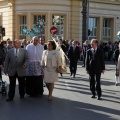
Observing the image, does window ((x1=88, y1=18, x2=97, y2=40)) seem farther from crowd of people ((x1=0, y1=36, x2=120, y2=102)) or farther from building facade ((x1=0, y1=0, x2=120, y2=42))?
crowd of people ((x1=0, y1=36, x2=120, y2=102))

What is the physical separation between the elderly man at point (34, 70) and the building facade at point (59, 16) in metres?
22.0

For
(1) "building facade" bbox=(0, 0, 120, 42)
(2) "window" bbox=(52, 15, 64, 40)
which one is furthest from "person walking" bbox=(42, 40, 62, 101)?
(2) "window" bbox=(52, 15, 64, 40)

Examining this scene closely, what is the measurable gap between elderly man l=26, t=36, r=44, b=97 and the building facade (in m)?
22.0

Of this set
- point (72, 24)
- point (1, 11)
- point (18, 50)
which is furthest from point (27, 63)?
point (1, 11)

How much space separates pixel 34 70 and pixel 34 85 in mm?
502

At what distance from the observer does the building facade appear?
33.0 metres

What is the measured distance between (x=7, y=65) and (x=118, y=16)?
2962cm

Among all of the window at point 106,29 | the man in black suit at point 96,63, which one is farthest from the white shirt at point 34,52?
the window at point 106,29

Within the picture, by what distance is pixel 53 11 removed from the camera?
33094mm

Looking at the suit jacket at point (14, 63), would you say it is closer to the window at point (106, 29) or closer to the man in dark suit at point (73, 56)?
the man in dark suit at point (73, 56)

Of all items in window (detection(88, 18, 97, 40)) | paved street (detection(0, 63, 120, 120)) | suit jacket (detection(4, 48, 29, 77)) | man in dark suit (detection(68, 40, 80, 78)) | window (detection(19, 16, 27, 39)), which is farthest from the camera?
window (detection(88, 18, 97, 40))

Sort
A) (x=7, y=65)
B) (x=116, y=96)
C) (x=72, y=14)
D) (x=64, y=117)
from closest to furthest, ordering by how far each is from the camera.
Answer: (x=64, y=117) → (x=7, y=65) → (x=116, y=96) → (x=72, y=14)

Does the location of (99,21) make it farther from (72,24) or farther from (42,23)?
(42,23)

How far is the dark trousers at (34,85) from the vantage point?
1059cm
